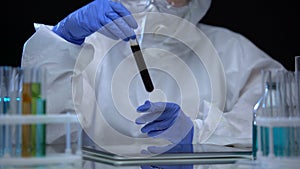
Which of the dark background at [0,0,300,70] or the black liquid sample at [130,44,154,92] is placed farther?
the dark background at [0,0,300,70]

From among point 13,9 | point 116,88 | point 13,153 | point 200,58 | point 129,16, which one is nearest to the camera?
point 13,153

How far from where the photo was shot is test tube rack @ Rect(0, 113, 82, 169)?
2.55 feet

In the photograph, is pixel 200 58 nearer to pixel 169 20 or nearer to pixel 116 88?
pixel 169 20

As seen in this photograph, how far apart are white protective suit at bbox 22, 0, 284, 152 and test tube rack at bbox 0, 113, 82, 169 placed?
0.61 meters

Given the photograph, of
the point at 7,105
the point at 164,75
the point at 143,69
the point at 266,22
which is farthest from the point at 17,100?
the point at 266,22

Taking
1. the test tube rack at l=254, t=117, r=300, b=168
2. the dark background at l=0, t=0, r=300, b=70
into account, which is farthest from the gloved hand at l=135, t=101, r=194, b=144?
the dark background at l=0, t=0, r=300, b=70

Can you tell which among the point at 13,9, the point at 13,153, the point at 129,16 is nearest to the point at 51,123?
the point at 13,153

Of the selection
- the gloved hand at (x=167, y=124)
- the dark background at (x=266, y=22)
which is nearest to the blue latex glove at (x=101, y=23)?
the gloved hand at (x=167, y=124)

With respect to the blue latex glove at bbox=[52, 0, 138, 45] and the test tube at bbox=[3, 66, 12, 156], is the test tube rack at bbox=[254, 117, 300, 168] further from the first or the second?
the blue latex glove at bbox=[52, 0, 138, 45]

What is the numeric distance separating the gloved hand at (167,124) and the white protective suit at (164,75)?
0.57 ft

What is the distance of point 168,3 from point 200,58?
0.72 ft

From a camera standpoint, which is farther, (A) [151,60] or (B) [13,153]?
(A) [151,60]

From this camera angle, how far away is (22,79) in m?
0.83

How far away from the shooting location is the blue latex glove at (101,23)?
1543 mm
